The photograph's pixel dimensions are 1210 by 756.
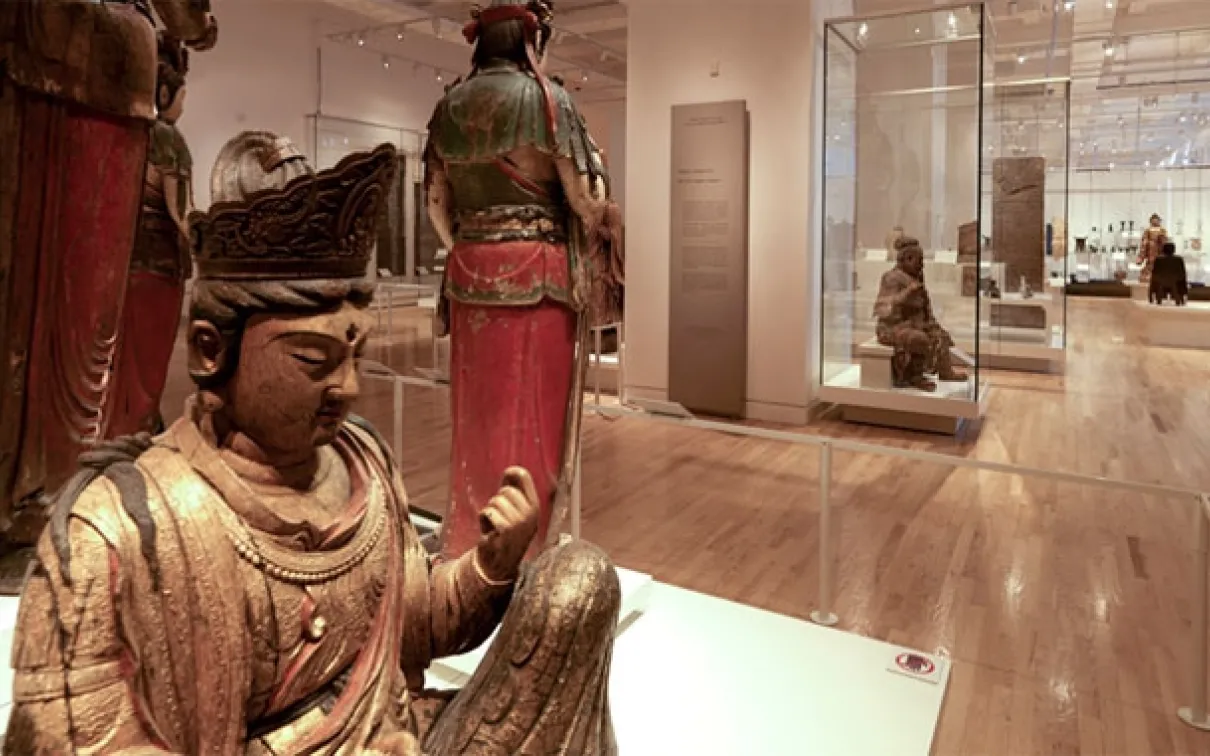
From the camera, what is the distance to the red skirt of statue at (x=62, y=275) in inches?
61.8

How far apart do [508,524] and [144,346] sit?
192 cm

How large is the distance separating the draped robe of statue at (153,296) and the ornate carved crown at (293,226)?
1.63 meters

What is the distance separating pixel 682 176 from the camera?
7332mm

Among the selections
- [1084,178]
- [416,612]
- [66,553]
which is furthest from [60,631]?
[1084,178]

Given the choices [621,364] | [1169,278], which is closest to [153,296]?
[621,364]

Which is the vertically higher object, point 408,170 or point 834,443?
point 408,170

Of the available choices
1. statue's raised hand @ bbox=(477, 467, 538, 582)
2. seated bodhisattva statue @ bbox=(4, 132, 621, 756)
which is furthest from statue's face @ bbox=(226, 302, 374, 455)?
statue's raised hand @ bbox=(477, 467, 538, 582)

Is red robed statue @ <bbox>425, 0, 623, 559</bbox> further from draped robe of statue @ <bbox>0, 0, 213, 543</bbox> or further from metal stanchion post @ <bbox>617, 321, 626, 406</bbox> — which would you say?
metal stanchion post @ <bbox>617, 321, 626, 406</bbox>

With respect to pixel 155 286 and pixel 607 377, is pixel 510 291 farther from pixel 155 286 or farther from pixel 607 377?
pixel 607 377

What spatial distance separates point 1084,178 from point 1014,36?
8.68 metres

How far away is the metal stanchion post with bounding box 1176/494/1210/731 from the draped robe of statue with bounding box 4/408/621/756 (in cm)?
226

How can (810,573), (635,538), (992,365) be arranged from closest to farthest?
1. (810,573)
2. (635,538)
3. (992,365)

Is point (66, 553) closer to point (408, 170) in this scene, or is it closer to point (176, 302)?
point (176, 302)

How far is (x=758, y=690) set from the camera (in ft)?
7.94
